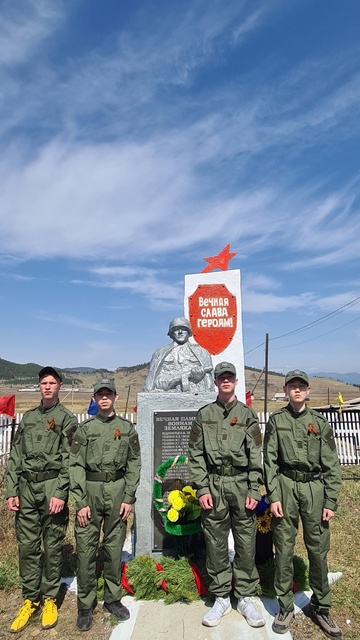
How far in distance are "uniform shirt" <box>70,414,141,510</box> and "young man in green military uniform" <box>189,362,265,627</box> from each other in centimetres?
50

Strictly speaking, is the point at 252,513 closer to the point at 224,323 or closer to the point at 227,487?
the point at 227,487

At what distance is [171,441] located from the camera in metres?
4.50

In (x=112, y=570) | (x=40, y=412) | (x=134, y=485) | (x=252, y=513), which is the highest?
(x=40, y=412)

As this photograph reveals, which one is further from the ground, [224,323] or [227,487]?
[224,323]

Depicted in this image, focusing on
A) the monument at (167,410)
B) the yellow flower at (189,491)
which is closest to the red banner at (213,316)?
the monument at (167,410)

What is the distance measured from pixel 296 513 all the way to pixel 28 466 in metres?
2.17

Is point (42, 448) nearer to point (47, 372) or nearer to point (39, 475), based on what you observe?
point (39, 475)

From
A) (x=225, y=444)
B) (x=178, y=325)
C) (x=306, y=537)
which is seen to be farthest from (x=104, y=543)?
(x=178, y=325)

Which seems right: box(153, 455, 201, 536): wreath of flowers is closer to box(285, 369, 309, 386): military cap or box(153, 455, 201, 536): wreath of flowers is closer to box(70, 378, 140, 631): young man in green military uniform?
box(70, 378, 140, 631): young man in green military uniform

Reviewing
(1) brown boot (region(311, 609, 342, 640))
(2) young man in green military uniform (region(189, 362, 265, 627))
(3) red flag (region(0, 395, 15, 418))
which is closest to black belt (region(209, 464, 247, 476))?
(2) young man in green military uniform (region(189, 362, 265, 627))

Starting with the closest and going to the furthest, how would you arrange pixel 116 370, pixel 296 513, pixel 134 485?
pixel 296 513, pixel 134 485, pixel 116 370

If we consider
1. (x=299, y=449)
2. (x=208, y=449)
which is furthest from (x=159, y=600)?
(x=299, y=449)

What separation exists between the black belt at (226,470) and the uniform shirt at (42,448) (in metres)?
1.21

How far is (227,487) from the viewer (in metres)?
3.32
